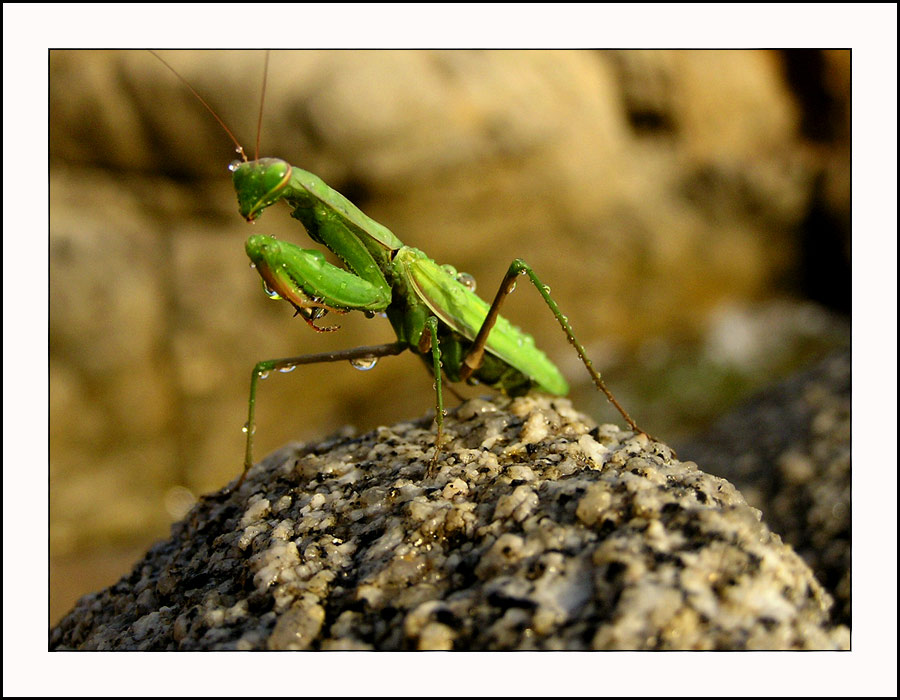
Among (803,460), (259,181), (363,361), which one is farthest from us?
(803,460)

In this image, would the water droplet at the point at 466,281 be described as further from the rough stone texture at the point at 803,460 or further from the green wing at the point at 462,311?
the rough stone texture at the point at 803,460

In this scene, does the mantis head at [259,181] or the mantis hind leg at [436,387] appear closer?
the mantis hind leg at [436,387]

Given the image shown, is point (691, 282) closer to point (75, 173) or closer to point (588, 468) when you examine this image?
point (75, 173)

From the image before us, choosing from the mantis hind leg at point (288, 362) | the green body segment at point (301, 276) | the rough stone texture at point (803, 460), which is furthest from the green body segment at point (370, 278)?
the rough stone texture at point (803, 460)

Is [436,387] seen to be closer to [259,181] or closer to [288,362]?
[288,362]

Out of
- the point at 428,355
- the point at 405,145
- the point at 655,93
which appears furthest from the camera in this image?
the point at 655,93

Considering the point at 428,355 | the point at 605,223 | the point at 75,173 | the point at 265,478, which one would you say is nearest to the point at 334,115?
the point at 75,173

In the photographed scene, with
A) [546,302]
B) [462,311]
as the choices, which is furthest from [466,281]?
[546,302]
